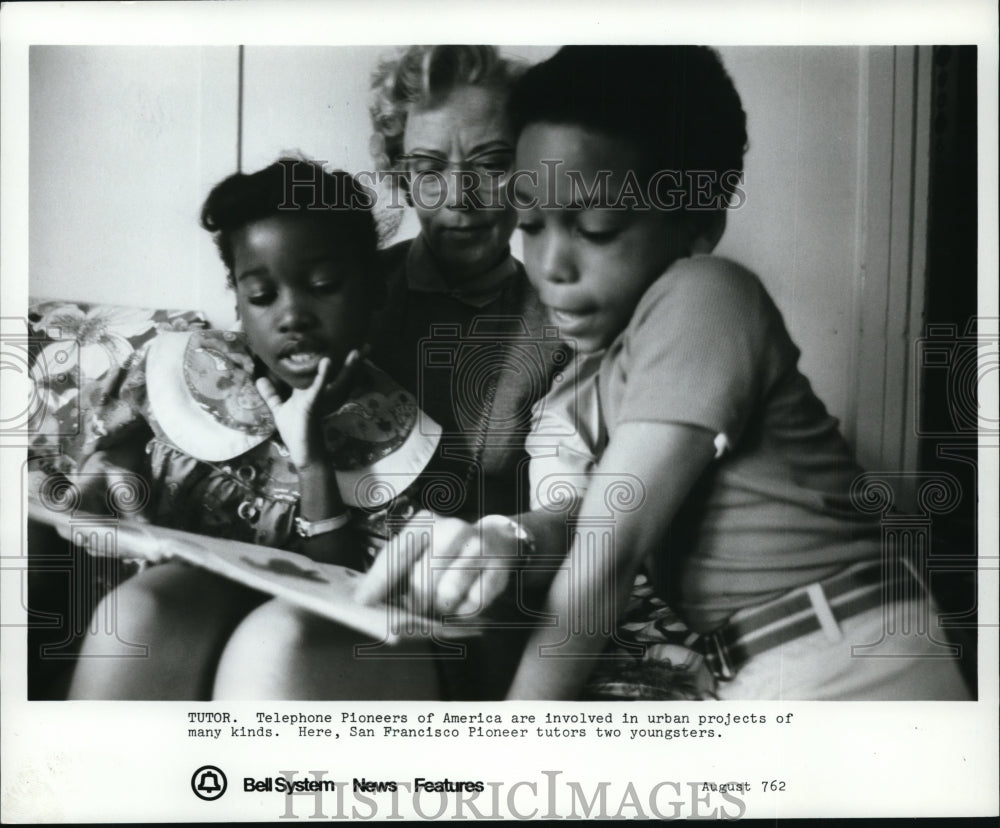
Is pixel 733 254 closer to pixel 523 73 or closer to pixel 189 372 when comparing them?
pixel 523 73

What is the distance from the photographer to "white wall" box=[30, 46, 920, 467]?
288 centimetres

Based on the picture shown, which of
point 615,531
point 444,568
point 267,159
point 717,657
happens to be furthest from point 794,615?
point 267,159

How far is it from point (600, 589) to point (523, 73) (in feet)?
4.73

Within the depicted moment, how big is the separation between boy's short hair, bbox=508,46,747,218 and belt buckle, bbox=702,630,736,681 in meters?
1.29

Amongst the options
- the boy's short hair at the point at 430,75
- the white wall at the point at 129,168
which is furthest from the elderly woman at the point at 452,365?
the white wall at the point at 129,168

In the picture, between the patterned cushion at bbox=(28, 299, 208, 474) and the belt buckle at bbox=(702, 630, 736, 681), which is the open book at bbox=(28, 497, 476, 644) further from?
the belt buckle at bbox=(702, 630, 736, 681)

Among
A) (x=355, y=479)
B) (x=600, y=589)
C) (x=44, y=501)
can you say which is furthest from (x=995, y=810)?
(x=44, y=501)

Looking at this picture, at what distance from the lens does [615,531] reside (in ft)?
9.40

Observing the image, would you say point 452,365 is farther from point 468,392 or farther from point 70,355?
point 70,355

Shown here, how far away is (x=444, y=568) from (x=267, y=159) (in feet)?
4.06

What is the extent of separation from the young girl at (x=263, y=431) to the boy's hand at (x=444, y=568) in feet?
0.25

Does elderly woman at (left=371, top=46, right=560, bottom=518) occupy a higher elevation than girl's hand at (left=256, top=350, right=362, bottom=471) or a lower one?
higher

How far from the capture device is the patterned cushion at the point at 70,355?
291 centimetres

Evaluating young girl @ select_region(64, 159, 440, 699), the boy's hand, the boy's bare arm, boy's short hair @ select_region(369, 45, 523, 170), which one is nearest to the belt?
the boy's bare arm
